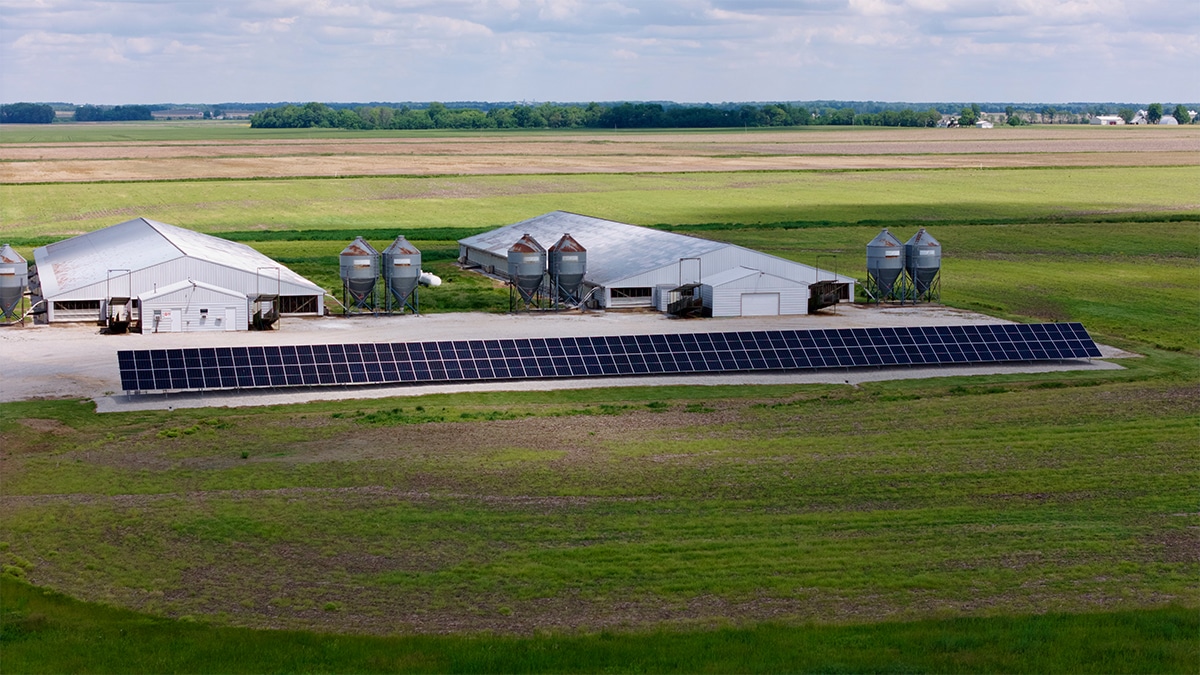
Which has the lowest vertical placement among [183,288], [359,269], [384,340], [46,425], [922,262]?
[46,425]

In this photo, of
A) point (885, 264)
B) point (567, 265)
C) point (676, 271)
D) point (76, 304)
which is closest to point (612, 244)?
point (567, 265)

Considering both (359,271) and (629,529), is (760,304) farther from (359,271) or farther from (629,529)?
(629,529)

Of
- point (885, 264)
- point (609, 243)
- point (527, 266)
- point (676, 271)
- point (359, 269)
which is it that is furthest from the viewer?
point (609, 243)

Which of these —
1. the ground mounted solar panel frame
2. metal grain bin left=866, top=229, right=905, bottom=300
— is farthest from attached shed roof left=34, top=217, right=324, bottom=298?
metal grain bin left=866, top=229, right=905, bottom=300

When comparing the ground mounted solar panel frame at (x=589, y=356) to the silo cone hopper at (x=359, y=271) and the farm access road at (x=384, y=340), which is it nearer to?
the farm access road at (x=384, y=340)

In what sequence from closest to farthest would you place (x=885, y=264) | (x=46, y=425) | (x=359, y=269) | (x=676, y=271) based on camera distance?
(x=46, y=425), (x=359, y=269), (x=676, y=271), (x=885, y=264)

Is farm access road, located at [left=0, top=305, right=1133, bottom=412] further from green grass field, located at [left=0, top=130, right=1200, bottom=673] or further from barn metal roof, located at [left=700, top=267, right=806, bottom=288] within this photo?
barn metal roof, located at [left=700, top=267, right=806, bottom=288]

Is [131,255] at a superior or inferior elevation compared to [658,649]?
superior

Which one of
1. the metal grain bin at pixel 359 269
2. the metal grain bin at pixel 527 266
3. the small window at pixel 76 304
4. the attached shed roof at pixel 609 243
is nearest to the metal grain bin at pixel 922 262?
the attached shed roof at pixel 609 243
